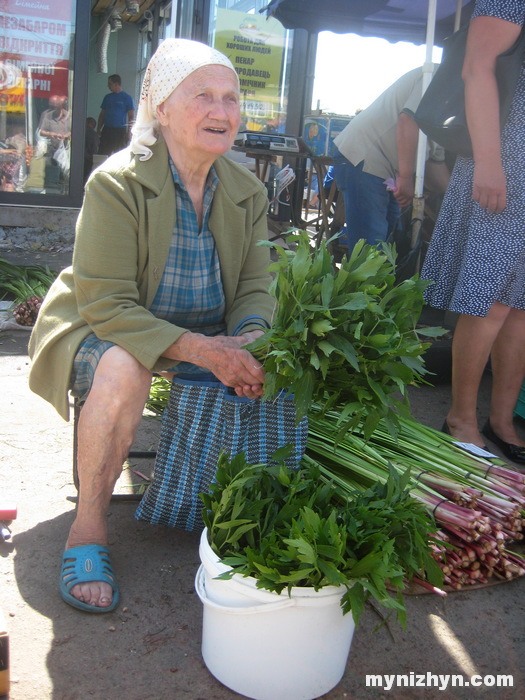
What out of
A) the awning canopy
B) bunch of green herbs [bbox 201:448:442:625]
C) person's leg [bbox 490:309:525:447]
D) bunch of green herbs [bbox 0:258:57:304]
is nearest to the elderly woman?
bunch of green herbs [bbox 201:448:442:625]

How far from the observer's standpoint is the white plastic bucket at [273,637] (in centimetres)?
158

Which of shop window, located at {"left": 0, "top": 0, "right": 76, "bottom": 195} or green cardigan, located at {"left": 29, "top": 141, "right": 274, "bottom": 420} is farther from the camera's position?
shop window, located at {"left": 0, "top": 0, "right": 76, "bottom": 195}

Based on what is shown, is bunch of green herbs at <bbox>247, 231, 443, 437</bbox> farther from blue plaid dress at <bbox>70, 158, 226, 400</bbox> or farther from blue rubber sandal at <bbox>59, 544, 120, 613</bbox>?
blue rubber sandal at <bbox>59, 544, 120, 613</bbox>

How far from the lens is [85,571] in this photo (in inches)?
78.0

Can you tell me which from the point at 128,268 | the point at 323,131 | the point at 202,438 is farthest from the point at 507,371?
the point at 323,131

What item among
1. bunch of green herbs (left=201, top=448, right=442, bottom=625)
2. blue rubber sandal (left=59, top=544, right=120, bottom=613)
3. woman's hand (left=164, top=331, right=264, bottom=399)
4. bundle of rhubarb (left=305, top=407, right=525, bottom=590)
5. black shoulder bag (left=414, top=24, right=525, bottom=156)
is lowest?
blue rubber sandal (left=59, top=544, right=120, bottom=613)

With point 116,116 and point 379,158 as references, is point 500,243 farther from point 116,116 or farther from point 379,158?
point 116,116

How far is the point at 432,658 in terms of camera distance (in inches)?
75.0

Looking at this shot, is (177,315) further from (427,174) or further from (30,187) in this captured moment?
(30,187)

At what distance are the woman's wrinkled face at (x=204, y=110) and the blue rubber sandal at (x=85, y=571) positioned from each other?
121 cm

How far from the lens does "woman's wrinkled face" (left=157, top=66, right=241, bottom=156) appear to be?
6.90ft

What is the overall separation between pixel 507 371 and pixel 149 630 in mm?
1924

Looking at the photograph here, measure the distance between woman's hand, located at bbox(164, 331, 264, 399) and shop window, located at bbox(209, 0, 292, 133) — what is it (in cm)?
655

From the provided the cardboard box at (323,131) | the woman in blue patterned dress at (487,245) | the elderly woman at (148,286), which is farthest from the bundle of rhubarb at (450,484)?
the cardboard box at (323,131)
